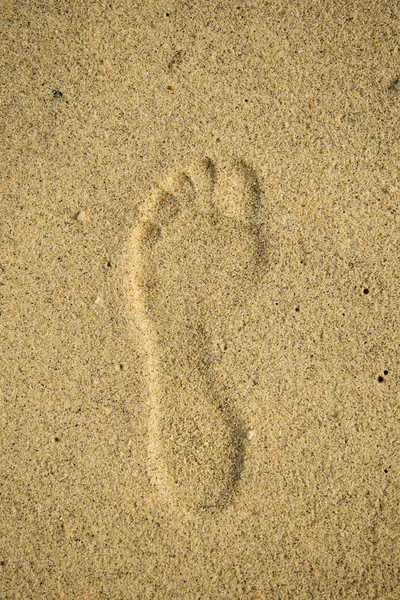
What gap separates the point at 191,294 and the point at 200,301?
0.03 metres

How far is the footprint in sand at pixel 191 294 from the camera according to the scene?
43.2 inches

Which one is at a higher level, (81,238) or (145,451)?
(81,238)

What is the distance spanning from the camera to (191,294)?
44.0 inches

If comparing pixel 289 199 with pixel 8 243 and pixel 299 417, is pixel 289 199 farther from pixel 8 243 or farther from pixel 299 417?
pixel 8 243

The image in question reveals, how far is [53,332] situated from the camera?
3.67 feet

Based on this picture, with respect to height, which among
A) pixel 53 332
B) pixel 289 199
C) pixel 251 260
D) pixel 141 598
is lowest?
pixel 141 598

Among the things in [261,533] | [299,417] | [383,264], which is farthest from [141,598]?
[383,264]

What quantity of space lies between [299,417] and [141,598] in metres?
0.63

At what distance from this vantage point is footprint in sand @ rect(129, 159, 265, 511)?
1.10 metres

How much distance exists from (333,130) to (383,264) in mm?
388

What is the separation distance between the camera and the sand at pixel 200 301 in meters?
1.09

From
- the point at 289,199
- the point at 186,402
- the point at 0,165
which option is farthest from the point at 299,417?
the point at 0,165

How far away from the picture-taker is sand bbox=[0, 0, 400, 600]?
3.58 feet

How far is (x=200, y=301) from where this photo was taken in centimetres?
112
